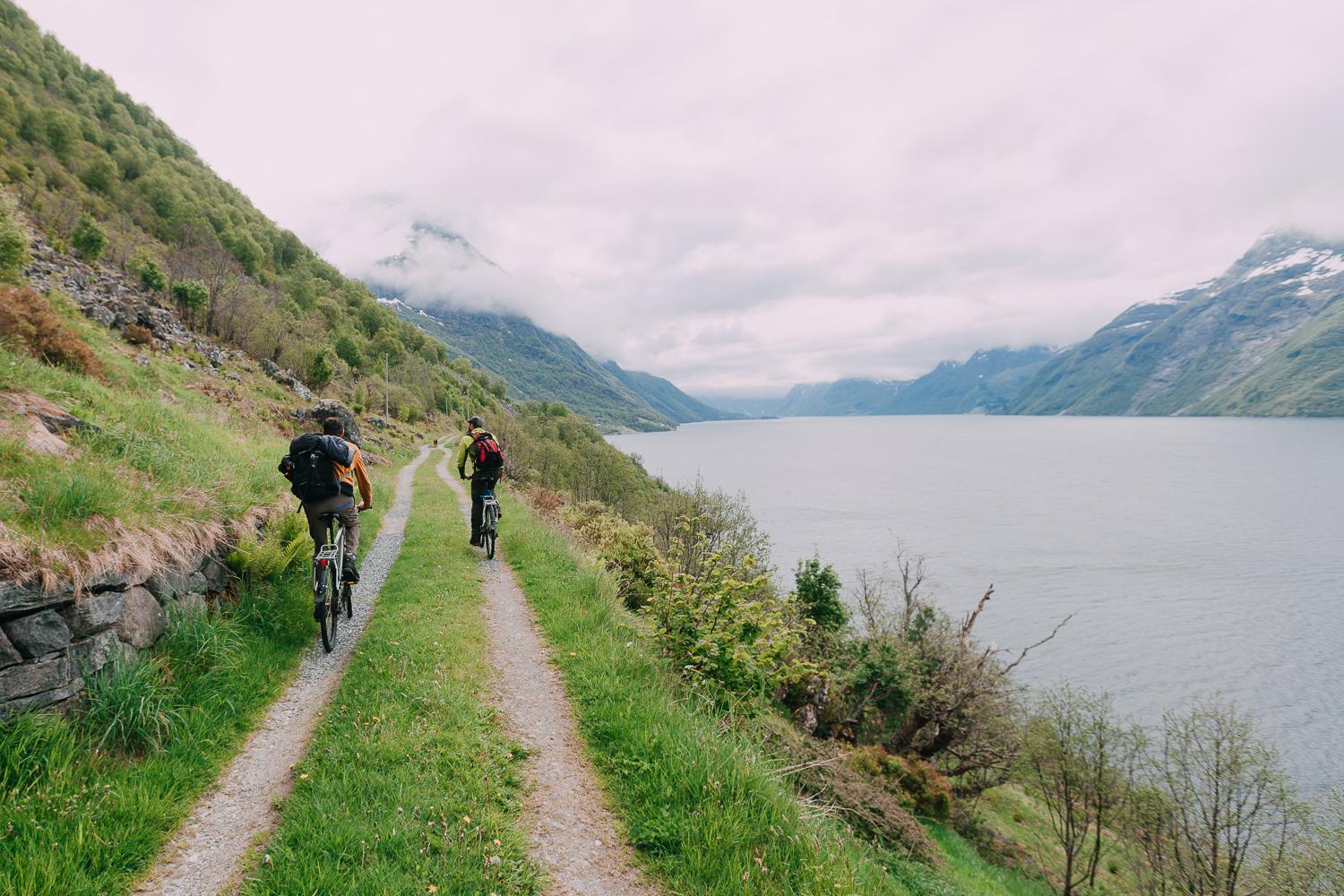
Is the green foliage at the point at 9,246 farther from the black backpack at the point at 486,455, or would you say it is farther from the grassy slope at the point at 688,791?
the grassy slope at the point at 688,791

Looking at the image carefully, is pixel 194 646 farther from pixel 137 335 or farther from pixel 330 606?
pixel 137 335

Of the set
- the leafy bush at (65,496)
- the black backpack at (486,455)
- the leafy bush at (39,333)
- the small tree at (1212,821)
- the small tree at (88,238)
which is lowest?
the small tree at (1212,821)

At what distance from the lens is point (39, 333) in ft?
34.3

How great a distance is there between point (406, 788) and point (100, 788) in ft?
7.59

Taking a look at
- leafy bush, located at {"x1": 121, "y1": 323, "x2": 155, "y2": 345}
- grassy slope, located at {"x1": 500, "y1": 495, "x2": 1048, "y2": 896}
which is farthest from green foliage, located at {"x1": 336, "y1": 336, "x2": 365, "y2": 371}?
grassy slope, located at {"x1": 500, "y1": 495, "x2": 1048, "y2": 896}

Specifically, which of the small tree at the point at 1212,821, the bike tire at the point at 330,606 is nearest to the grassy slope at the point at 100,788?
the bike tire at the point at 330,606

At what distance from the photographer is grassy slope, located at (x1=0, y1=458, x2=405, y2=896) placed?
3.61 m

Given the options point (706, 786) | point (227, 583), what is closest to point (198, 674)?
point (227, 583)

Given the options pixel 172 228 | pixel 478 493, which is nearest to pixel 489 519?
pixel 478 493

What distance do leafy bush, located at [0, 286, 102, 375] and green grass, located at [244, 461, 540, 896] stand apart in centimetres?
914

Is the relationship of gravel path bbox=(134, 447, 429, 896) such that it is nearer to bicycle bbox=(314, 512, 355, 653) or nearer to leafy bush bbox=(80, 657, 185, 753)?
bicycle bbox=(314, 512, 355, 653)

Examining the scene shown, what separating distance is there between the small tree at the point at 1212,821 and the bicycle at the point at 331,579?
103 ft

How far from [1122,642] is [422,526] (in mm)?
58255

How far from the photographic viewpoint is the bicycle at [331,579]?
301 inches
